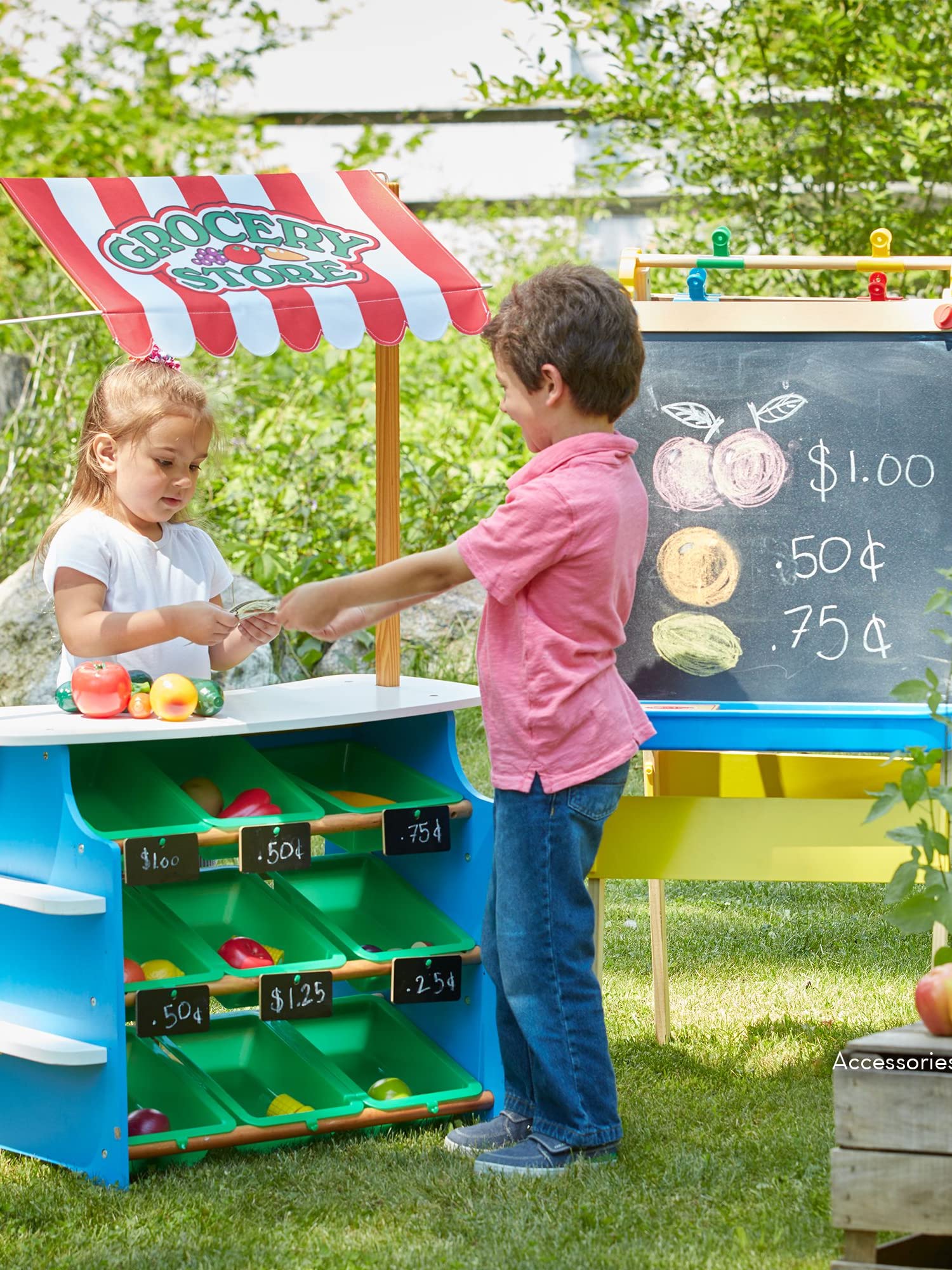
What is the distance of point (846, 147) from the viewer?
6.69 meters

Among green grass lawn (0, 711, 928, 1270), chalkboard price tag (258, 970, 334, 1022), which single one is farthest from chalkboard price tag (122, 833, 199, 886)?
green grass lawn (0, 711, 928, 1270)

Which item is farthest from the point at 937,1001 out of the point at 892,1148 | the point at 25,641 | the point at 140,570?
the point at 25,641

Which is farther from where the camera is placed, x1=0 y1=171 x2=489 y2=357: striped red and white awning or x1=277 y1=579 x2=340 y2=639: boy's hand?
x1=0 y1=171 x2=489 y2=357: striped red and white awning

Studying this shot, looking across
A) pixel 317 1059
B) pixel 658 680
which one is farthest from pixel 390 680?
pixel 317 1059

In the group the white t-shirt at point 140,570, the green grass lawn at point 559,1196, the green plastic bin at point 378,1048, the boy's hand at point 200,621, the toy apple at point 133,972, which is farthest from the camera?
the green plastic bin at point 378,1048

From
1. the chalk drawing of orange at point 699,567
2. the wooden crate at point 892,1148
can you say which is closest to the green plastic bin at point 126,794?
the chalk drawing of orange at point 699,567

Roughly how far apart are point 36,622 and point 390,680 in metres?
3.52

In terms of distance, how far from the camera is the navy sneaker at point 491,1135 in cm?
280

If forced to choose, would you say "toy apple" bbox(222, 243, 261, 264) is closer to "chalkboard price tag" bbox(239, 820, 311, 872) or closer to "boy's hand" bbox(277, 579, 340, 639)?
"boy's hand" bbox(277, 579, 340, 639)

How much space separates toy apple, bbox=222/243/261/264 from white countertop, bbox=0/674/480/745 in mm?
842

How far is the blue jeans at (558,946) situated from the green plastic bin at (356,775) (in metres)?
0.42

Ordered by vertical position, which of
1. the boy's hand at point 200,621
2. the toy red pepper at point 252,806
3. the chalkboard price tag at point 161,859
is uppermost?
the boy's hand at point 200,621

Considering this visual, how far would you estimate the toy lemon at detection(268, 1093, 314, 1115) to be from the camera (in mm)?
2914

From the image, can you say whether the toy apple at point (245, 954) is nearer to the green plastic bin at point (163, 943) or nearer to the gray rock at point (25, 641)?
the green plastic bin at point (163, 943)
